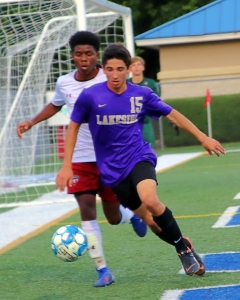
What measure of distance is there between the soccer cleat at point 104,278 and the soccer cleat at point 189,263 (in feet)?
1.82

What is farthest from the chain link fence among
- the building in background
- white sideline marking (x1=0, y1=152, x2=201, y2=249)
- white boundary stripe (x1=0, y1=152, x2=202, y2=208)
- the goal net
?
white sideline marking (x1=0, y1=152, x2=201, y2=249)

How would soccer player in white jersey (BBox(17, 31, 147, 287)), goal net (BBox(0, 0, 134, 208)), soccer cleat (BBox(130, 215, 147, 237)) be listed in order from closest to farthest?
1. soccer player in white jersey (BBox(17, 31, 147, 287))
2. soccer cleat (BBox(130, 215, 147, 237))
3. goal net (BBox(0, 0, 134, 208))

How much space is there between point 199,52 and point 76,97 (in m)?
19.0

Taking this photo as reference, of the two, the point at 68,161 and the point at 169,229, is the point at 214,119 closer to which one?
the point at 169,229

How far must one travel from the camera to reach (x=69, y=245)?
568 cm

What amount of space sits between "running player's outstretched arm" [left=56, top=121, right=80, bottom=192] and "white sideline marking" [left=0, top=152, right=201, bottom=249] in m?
2.50

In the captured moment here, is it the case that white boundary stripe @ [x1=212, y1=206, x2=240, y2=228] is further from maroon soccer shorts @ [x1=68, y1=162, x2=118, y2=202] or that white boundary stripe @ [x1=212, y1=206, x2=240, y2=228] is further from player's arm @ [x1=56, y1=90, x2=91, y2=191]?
player's arm @ [x1=56, y1=90, x2=91, y2=191]

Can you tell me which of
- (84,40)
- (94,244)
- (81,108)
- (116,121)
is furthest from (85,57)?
(94,244)

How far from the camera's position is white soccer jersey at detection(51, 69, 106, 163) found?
6.30 meters

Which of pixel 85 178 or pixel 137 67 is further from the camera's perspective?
pixel 137 67

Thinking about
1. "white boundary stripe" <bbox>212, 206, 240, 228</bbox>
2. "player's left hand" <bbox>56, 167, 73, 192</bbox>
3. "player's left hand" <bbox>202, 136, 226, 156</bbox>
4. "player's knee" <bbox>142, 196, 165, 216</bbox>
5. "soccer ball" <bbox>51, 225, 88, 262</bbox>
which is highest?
"player's left hand" <bbox>202, 136, 226, 156</bbox>

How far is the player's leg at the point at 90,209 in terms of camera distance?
5956 mm

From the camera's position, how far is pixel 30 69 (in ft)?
43.8

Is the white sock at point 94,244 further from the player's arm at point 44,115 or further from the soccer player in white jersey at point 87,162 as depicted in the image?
the player's arm at point 44,115
